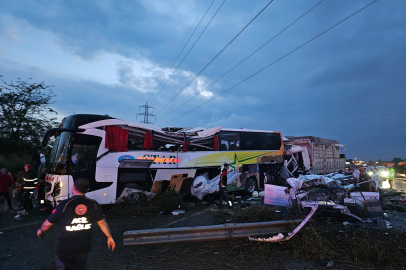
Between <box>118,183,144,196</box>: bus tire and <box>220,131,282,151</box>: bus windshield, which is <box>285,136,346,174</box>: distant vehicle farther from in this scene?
<box>118,183,144,196</box>: bus tire

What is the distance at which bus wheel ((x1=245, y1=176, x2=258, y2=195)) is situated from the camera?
12.4 metres

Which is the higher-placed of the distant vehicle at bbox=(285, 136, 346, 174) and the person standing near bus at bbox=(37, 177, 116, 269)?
the distant vehicle at bbox=(285, 136, 346, 174)

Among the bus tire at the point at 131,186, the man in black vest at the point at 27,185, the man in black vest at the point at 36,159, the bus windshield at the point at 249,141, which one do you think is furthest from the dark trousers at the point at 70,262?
the man in black vest at the point at 36,159

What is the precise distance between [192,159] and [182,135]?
3.77 feet

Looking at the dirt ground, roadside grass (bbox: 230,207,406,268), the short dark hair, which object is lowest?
the dirt ground

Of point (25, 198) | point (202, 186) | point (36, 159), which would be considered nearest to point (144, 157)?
point (202, 186)

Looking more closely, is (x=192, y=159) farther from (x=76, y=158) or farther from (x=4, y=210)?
(x=4, y=210)

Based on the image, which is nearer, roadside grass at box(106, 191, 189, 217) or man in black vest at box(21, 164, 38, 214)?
roadside grass at box(106, 191, 189, 217)

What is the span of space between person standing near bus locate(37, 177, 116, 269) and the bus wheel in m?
10.1

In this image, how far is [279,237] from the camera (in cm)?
453

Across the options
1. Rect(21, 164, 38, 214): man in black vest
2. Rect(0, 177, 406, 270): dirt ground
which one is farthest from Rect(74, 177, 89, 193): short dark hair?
Rect(21, 164, 38, 214): man in black vest

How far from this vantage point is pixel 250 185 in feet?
41.4

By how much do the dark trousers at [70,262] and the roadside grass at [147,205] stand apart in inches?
205

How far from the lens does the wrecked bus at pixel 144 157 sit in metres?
7.71
